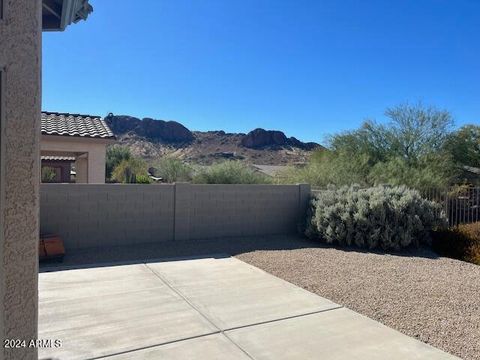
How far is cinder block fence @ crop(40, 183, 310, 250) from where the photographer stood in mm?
9297

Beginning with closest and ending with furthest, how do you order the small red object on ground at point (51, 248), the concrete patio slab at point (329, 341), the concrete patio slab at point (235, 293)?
the concrete patio slab at point (329, 341)
the concrete patio slab at point (235, 293)
the small red object on ground at point (51, 248)

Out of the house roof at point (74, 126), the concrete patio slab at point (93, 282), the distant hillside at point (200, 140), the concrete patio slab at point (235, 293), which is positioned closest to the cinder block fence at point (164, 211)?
the concrete patio slab at point (93, 282)

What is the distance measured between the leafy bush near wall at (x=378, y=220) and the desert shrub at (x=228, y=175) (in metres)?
4.15

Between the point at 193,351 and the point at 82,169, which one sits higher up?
the point at 82,169

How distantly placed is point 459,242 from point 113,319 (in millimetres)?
8618

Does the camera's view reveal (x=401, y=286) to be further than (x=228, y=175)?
No

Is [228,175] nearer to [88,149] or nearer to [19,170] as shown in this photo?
[88,149]

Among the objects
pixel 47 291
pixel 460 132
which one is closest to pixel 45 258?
pixel 47 291

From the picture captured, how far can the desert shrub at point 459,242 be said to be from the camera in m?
9.41

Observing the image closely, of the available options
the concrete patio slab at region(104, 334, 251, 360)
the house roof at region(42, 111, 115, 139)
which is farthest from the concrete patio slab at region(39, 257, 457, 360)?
the house roof at region(42, 111, 115, 139)

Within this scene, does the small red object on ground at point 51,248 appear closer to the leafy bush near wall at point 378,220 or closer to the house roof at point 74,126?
the house roof at point 74,126

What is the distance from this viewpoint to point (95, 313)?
16.8 ft

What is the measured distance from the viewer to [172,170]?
1961 centimetres

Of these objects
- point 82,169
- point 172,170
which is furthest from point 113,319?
point 172,170
